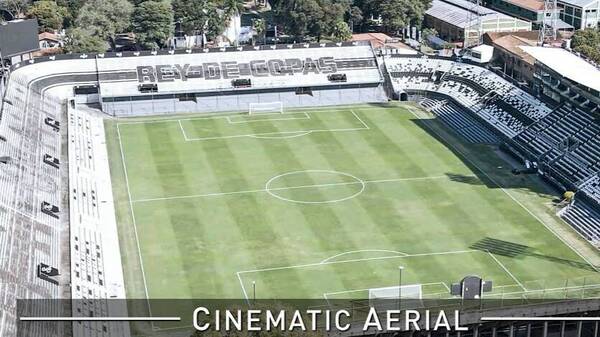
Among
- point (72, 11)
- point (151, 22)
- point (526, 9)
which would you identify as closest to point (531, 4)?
point (526, 9)

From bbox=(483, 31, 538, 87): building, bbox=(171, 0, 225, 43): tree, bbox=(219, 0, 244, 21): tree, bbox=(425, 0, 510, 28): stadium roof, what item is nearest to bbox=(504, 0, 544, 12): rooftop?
bbox=(425, 0, 510, 28): stadium roof

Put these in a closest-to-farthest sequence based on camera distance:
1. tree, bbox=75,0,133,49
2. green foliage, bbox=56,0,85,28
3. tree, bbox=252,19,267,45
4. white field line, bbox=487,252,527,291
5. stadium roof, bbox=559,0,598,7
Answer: white field line, bbox=487,252,527,291 < tree, bbox=75,0,133,49 < tree, bbox=252,19,267,45 < stadium roof, bbox=559,0,598,7 < green foliage, bbox=56,0,85,28

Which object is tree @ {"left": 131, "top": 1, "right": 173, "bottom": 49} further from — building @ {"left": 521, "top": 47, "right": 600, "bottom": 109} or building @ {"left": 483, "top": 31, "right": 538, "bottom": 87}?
building @ {"left": 521, "top": 47, "right": 600, "bottom": 109}

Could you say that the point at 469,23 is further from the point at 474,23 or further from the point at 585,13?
the point at 585,13

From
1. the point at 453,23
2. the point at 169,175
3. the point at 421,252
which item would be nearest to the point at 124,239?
the point at 169,175

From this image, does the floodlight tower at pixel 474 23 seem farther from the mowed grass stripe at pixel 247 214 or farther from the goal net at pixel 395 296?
the goal net at pixel 395 296

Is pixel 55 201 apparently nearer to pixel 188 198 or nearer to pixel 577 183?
pixel 188 198
